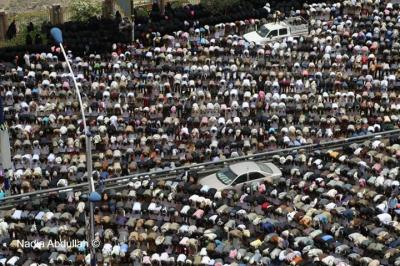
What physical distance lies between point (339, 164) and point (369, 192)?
2.86 metres

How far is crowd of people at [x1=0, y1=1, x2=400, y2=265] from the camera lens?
32656mm

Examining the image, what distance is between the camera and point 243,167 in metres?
36.8

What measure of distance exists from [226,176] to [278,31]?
53.3 feet

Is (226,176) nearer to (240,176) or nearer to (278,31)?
(240,176)

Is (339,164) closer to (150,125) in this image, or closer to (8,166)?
(150,125)

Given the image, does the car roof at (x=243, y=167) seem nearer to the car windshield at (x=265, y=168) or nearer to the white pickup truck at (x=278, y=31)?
the car windshield at (x=265, y=168)

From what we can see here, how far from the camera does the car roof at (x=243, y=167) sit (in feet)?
120

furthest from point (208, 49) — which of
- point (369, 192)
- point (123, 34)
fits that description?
point (369, 192)

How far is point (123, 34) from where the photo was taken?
50781mm

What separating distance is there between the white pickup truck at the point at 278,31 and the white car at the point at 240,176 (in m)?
14.7

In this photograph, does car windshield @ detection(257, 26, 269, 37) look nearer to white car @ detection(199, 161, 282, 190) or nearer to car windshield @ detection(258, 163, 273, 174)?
car windshield @ detection(258, 163, 273, 174)

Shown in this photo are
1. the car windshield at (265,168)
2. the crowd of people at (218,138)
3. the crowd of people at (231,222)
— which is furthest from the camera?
the car windshield at (265,168)

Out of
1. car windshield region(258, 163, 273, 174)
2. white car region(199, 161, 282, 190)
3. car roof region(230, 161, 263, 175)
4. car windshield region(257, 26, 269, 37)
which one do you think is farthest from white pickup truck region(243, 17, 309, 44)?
white car region(199, 161, 282, 190)

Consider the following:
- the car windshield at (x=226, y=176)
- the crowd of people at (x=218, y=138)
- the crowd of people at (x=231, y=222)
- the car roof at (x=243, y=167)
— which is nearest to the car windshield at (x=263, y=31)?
the crowd of people at (x=218, y=138)
